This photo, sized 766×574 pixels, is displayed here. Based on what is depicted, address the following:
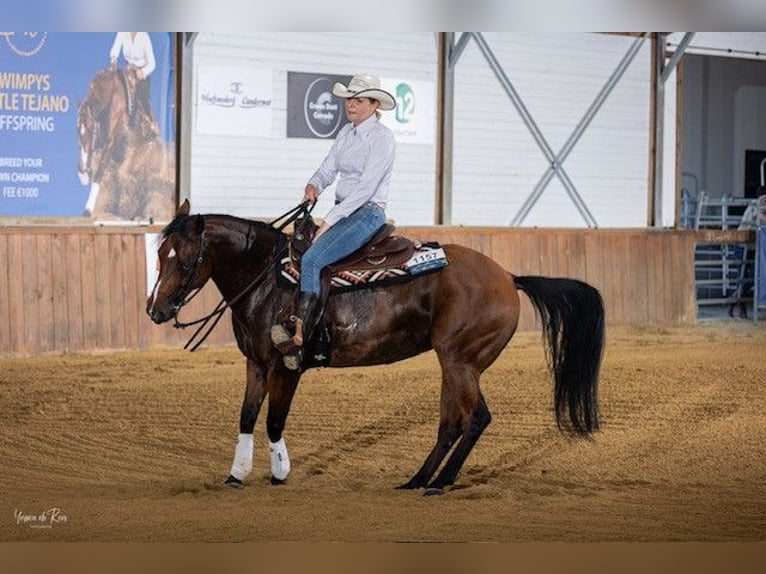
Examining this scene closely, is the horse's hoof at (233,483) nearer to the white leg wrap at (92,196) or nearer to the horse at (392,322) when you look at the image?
the horse at (392,322)

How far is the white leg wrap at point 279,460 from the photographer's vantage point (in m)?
6.75

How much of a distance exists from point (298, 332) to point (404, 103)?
5057 millimetres

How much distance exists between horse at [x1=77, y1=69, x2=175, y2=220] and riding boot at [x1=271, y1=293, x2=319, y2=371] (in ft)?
14.8

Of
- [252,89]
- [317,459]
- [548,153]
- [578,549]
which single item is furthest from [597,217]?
[578,549]

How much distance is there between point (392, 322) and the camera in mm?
6754

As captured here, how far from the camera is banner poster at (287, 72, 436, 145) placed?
1074 cm

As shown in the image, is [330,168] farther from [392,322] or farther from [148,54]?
[148,54]

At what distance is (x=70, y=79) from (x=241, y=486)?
4759 millimetres

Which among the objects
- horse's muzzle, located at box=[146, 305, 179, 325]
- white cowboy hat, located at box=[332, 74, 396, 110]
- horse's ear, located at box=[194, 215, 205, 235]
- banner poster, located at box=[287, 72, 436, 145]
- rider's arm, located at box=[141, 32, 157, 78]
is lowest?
horse's muzzle, located at box=[146, 305, 179, 325]

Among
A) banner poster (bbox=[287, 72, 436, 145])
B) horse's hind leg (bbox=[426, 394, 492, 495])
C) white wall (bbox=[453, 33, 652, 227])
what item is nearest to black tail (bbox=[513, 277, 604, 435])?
horse's hind leg (bbox=[426, 394, 492, 495])

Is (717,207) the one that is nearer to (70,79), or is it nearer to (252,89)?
(252,89)

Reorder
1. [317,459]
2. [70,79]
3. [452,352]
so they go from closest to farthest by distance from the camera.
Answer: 1. [452,352]
2. [317,459]
3. [70,79]

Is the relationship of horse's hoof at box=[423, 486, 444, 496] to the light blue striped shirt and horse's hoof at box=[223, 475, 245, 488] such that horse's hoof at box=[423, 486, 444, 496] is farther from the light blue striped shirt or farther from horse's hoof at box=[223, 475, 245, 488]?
the light blue striped shirt

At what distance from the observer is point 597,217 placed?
12664 millimetres
